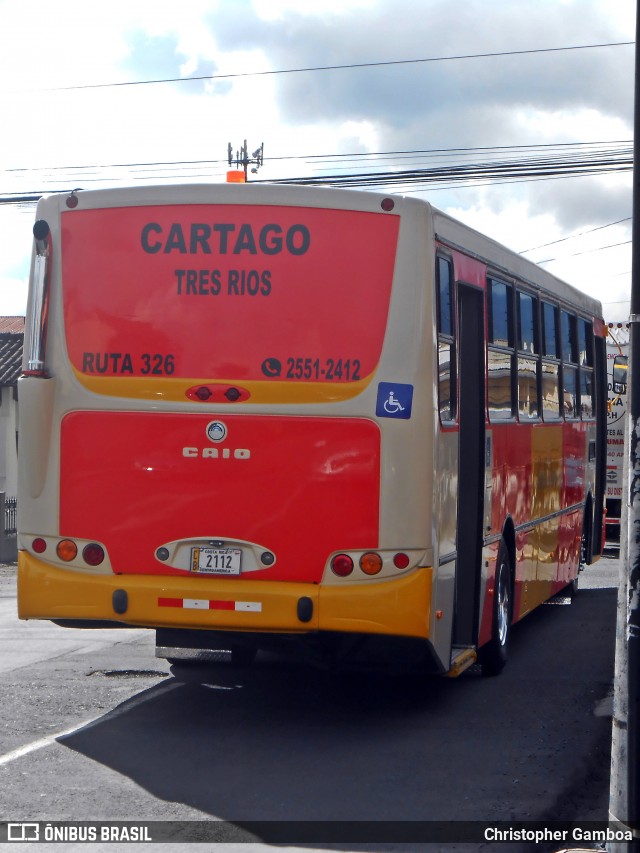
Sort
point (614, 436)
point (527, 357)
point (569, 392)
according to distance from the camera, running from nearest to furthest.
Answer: point (527, 357), point (569, 392), point (614, 436)

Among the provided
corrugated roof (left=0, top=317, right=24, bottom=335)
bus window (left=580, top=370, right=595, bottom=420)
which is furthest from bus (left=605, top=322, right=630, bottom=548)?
corrugated roof (left=0, top=317, right=24, bottom=335)

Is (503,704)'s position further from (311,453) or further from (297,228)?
(297,228)

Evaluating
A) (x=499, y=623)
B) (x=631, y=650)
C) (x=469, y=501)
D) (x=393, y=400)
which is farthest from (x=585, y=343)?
(x=631, y=650)

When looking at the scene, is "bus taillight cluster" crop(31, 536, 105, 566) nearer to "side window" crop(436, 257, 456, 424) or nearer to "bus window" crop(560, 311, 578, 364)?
"side window" crop(436, 257, 456, 424)

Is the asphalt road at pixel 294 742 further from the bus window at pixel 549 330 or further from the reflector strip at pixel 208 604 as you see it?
the bus window at pixel 549 330

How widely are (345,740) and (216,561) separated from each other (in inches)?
55.0

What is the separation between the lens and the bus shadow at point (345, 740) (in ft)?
22.1

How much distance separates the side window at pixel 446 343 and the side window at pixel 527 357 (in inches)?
91.8

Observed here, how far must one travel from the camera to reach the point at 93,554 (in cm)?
826

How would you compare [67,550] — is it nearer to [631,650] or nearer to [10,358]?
[631,650]

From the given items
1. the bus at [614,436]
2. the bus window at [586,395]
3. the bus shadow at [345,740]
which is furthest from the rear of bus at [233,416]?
the bus at [614,436]

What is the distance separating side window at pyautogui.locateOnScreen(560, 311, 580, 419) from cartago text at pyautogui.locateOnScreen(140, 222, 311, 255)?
5.54 metres

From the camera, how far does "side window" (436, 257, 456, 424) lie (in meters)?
8.36

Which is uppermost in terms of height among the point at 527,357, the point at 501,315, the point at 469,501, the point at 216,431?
the point at 501,315
